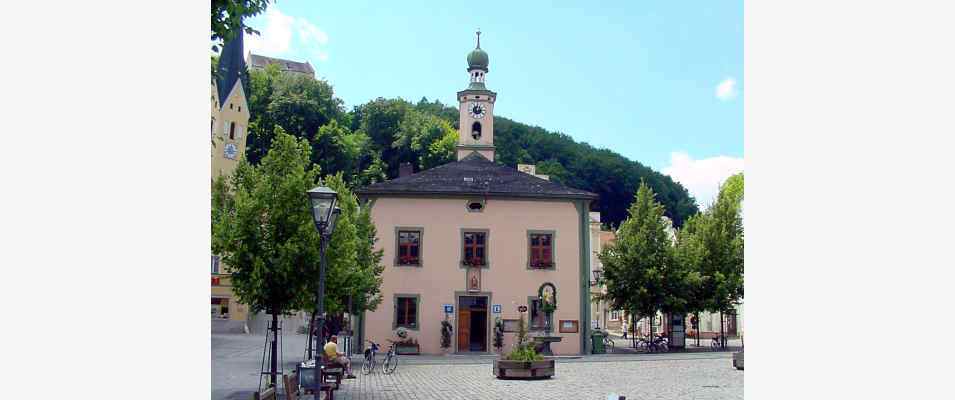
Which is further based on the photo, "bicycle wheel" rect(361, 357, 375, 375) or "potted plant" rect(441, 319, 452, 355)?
"potted plant" rect(441, 319, 452, 355)

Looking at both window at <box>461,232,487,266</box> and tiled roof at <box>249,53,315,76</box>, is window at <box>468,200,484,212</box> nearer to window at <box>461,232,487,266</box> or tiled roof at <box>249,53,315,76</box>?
window at <box>461,232,487,266</box>

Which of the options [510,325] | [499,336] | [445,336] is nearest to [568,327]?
[510,325]

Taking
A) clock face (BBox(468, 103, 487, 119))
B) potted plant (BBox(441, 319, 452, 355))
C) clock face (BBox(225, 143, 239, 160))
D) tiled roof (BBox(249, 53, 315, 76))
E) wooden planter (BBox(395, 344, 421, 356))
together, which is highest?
tiled roof (BBox(249, 53, 315, 76))

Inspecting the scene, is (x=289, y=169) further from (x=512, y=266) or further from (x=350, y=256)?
(x=512, y=266)

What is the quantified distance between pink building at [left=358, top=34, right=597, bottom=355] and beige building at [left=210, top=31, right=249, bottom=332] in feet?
45.6

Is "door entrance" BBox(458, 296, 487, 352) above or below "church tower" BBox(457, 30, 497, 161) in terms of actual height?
below

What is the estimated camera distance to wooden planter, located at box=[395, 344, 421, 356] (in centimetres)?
2948

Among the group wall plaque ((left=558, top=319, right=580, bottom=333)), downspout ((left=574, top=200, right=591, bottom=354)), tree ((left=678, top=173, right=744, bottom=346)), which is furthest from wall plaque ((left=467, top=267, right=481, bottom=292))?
tree ((left=678, top=173, right=744, bottom=346))

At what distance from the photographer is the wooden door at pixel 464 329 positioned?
30531 millimetres

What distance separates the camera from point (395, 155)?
6203 centimetres

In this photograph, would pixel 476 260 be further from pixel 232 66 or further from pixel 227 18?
pixel 232 66

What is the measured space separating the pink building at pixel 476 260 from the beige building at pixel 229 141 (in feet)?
45.6

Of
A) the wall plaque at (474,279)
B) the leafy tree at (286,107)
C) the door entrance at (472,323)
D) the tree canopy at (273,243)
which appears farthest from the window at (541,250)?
the leafy tree at (286,107)

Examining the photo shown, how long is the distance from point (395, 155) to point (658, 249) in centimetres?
3251
